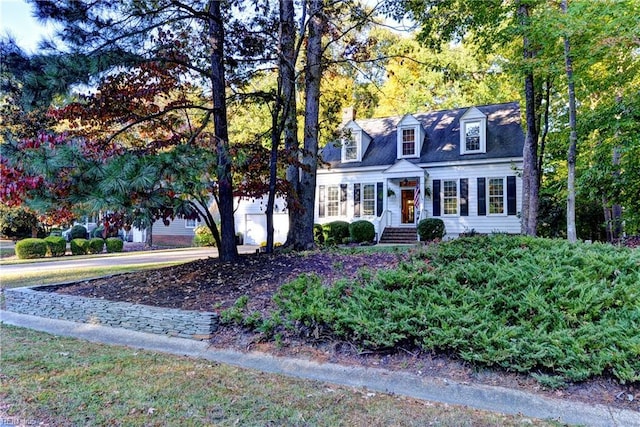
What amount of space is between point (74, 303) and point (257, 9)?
7.34 metres

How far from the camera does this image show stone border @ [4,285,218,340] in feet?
17.7

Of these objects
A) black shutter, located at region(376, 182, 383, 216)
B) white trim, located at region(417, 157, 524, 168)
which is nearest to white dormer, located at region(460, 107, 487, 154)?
white trim, located at region(417, 157, 524, 168)

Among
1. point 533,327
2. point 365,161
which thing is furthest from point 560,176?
point 533,327

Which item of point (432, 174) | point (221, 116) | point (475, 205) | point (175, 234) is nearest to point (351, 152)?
point (432, 174)

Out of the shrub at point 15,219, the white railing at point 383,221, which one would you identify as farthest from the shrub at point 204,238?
the white railing at point 383,221

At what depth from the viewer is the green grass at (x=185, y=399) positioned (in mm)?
3113

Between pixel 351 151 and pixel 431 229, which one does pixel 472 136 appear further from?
pixel 351 151

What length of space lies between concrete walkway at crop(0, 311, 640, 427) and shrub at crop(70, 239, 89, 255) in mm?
14703

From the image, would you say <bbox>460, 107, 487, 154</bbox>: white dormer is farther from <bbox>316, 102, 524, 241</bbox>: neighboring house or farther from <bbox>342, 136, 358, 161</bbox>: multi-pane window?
<bbox>342, 136, 358, 161</bbox>: multi-pane window

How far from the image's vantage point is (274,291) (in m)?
6.14

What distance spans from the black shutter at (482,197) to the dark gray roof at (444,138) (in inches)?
43.4

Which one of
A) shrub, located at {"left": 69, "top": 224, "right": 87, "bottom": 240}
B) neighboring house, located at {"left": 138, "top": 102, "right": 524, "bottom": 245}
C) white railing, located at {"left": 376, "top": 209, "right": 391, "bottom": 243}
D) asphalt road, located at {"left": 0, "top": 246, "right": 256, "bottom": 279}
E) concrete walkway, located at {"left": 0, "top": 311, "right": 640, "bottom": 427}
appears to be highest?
neighboring house, located at {"left": 138, "top": 102, "right": 524, "bottom": 245}

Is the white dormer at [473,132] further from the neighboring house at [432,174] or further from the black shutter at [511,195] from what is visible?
the black shutter at [511,195]

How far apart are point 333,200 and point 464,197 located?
246 inches
